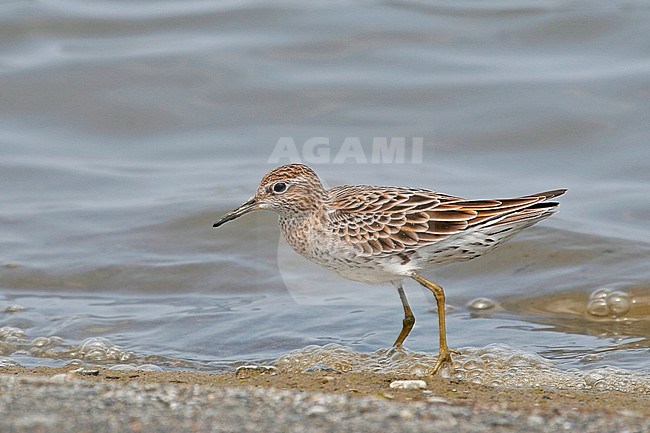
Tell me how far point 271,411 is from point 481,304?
443 cm

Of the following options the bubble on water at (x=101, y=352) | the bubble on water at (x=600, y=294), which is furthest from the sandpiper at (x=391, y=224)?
the bubble on water at (x=600, y=294)

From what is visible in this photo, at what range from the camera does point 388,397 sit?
17.0ft

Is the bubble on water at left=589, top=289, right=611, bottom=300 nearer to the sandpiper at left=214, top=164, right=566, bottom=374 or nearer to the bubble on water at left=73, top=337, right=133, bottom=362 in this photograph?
the sandpiper at left=214, top=164, right=566, bottom=374

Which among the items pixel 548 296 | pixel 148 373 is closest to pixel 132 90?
pixel 548 296

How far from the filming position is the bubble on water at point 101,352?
7.54 m

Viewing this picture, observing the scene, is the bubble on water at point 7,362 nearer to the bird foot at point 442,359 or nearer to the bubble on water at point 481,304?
the bird foot at point 442,359

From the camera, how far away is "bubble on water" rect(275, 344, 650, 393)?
22.2ft

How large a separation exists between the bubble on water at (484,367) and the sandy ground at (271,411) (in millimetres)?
1357

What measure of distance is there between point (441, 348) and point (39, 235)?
15.7 feet

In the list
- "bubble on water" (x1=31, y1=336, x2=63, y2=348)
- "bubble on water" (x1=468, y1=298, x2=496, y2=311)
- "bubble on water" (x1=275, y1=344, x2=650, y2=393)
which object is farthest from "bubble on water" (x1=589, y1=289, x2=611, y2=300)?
"bubble on water" (x1=31, y1=336, x2=63, y2=348)

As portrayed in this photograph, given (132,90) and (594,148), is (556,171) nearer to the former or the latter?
(594,148)

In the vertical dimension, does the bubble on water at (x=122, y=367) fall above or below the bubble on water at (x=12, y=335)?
below

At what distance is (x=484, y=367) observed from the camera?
282 inches

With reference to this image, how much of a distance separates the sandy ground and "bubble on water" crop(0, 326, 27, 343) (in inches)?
112
